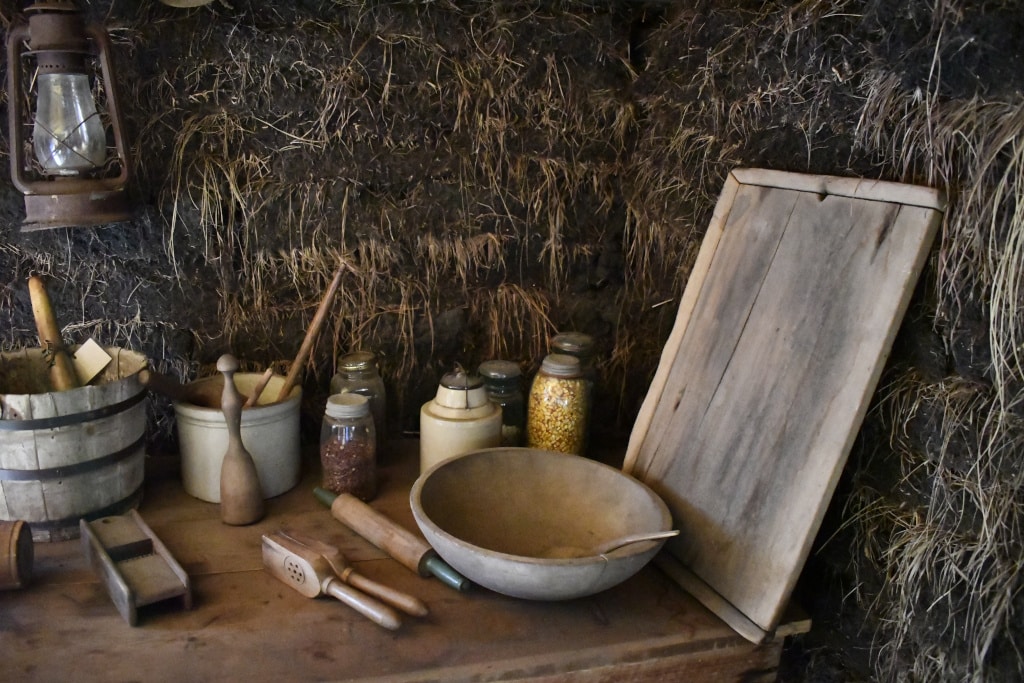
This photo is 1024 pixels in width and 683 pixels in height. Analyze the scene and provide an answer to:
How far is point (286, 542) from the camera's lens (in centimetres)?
107

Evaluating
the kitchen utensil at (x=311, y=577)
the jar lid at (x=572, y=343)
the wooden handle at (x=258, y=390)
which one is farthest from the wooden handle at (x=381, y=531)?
the jar lid at (x=572, y=343)

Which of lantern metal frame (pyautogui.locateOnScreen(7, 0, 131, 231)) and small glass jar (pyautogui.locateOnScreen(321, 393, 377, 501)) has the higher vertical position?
Answer: lantern metal frame (pyautogui.locateOnScreen(7, 0, 131, 231))

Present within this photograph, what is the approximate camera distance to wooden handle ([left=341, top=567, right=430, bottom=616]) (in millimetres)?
974

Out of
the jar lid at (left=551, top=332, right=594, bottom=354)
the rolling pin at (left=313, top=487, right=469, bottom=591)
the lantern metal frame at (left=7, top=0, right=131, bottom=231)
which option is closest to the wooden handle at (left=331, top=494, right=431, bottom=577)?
the rolling pin at (left=313, top=487, right=469, bottom=591)

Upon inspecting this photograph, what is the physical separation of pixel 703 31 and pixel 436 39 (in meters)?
0.46

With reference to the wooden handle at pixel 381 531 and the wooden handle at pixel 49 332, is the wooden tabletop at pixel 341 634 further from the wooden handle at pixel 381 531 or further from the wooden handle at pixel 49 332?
the wooden handle at pixel 49 332

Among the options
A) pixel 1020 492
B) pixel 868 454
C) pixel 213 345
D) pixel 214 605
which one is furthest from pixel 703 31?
pixel 214 605

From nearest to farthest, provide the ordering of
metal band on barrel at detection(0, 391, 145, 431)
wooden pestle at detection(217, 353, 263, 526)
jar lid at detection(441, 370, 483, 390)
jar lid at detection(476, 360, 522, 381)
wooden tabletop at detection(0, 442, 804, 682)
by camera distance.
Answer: wooden tabletop at detection(0, 442, 804, 682) < metal band on barrel at detection(0, 391, 145, 431) < wooden pestle at detection(217, 353, 263, 526) < jar lid at detection(441, 370, 483, 390) < jar lid at detection(476, 360, 522, 381)

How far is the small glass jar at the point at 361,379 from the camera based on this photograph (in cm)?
135

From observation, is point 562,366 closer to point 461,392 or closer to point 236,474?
point 461,392

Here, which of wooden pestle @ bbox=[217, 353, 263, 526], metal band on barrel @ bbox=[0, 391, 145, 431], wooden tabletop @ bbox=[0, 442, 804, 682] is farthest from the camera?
wooden pestle @ bbox=[217, 353, 263, 526]

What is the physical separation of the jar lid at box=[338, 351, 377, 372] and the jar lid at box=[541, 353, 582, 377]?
1.01ft

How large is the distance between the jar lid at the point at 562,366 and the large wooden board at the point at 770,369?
0.45 feet

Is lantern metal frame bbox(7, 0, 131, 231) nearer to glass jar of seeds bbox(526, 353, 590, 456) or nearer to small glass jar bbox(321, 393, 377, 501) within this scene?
small glass jar bbox(321, 393, 377, 501)
